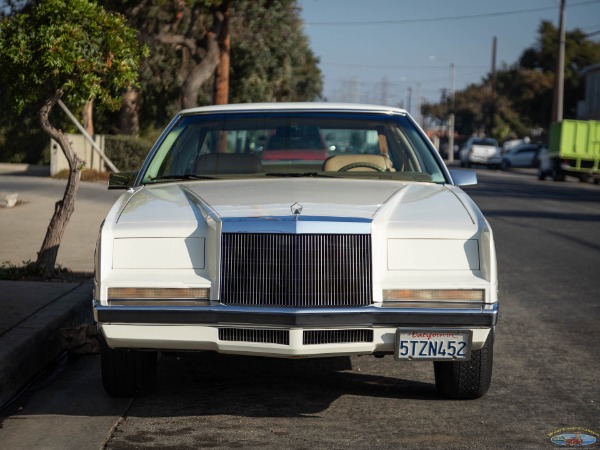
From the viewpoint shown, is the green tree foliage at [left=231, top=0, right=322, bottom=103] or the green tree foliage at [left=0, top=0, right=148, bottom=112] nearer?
the green tree foliage at [left=0, top=0, right=148, bottom=112]

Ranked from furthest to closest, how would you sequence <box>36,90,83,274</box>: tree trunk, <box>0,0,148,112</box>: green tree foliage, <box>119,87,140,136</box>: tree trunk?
<box>119,87,140,136</box>: tree trunk
<box>36,90,83,274</box>: tree trunk
<box>0,0,148,112</box>: green tree foliage

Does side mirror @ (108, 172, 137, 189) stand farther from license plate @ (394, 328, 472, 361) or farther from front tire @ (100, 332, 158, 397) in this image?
license plate @ (394, 328, 472, 361)

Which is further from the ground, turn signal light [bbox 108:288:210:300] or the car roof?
the car roof

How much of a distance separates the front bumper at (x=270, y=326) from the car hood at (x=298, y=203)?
43 cm

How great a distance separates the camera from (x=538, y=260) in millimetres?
13859

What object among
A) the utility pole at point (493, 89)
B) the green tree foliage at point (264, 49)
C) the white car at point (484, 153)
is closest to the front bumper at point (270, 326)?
the green tree foliage at point (264, 49)

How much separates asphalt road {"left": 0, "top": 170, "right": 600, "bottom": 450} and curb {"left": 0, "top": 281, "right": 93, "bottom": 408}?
14 cm

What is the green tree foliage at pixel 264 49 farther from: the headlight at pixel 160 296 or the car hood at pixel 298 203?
the headlight at pixel 160 296

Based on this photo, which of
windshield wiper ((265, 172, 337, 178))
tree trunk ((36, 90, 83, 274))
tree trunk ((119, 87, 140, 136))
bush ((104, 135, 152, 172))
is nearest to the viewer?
windshield wiper ((265, 172, 337, 178))

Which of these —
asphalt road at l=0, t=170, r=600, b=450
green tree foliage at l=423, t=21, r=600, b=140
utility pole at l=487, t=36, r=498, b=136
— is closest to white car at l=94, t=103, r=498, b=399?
asphalt road at l=0, t=170, r=600, b=450

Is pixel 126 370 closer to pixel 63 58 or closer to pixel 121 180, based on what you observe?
pixel 121 180

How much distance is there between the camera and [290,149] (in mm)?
7934

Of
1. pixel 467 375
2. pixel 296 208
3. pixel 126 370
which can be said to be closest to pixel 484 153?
pixel 467 375

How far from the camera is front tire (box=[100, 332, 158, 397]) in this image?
19.6 feet
